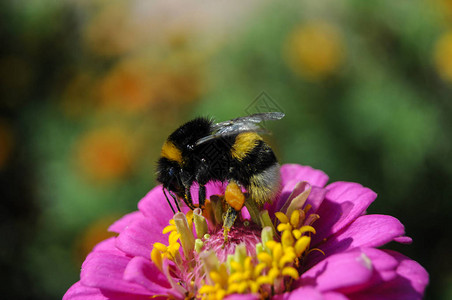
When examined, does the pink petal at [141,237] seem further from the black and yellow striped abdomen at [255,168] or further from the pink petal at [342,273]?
the pink petal at [342,273]

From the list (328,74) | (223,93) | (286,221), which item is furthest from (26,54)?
(286,221)

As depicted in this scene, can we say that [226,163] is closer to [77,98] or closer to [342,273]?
[342,273]

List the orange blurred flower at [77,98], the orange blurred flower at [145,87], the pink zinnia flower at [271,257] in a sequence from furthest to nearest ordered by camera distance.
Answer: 1. the orange blurred flower at [77,98]
2. the orange blurred flower at [145,87]
3. the pink zinnia flower at [271,257]

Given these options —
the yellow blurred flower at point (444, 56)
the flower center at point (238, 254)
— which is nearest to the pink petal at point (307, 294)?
the flower center at point (238, 254)

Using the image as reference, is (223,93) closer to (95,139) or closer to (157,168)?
(95,139)

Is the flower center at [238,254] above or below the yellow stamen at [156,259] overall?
below

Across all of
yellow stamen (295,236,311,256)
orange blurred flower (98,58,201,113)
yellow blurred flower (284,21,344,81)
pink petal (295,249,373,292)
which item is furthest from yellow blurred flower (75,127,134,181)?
pink petal (295,249,373,292)
